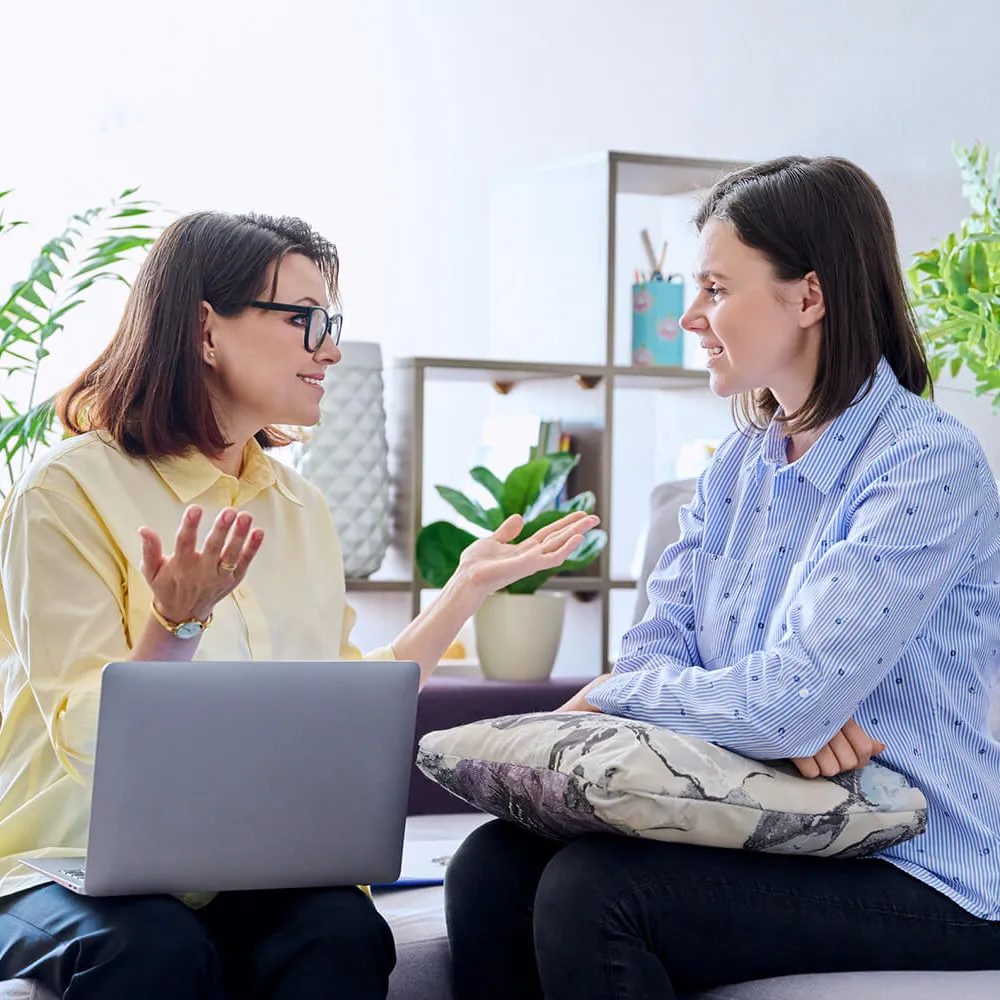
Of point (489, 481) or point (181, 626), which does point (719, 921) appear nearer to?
point (181, 626)

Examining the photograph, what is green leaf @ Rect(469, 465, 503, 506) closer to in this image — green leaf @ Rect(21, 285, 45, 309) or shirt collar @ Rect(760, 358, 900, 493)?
green leaf @ Rect(21, 285, 45, 309)

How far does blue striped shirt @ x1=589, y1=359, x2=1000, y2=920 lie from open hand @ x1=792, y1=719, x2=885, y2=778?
0.05ft

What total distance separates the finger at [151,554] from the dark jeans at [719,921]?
0.45 m

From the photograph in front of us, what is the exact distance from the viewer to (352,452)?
2656mm

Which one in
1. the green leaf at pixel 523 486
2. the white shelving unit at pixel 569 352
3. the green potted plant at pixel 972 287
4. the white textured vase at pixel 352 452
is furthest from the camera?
the white shelving unit at pixel 569 352

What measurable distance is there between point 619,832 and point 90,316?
323cm

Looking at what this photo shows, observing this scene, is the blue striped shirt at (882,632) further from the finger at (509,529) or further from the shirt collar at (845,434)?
the finger at (509,529)

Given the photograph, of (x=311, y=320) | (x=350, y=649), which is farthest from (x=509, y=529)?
(x=311, y=320)

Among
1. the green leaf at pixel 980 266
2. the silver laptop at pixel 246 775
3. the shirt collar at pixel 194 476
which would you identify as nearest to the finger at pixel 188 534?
the silver laptop at pixel 246 775

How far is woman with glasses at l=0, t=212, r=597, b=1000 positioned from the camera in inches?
49.8

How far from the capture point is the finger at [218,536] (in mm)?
1227

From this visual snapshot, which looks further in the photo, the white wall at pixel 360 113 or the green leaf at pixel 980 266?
the white wall at pixel 360 113

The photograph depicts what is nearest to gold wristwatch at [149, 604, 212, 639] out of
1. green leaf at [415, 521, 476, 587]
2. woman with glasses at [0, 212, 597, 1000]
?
woman with glasses at [0, 212, 597, 1000]

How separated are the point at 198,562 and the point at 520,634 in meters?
1.32
